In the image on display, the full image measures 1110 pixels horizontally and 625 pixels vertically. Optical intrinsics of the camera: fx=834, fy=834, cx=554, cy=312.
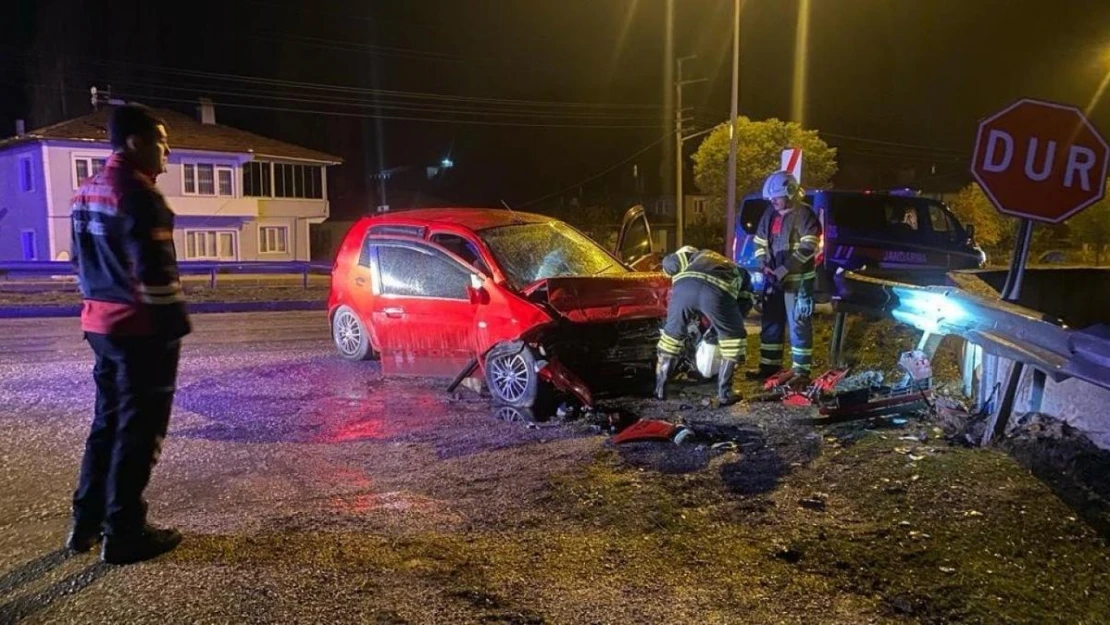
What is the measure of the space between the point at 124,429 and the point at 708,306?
412 cm

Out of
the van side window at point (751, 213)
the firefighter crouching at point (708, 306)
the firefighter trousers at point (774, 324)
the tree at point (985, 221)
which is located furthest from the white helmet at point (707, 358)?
the tree at point (985, 221)

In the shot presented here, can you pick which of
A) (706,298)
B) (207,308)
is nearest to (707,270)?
(706,298)

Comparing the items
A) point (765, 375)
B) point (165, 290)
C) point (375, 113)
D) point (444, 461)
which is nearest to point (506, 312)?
point (444, 461)

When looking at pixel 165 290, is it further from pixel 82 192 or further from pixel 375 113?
pixel 375 113

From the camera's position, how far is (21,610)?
3146mm

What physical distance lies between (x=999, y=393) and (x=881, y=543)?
1.89 metres

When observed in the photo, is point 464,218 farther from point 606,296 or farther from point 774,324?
point 774,324

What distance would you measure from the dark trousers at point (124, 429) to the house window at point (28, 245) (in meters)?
38.1

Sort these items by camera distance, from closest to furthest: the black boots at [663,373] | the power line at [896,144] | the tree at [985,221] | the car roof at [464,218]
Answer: the black boots at [663,373] → the car roof at [464,218] → the tree at [985,221] → the power line at [896,144]

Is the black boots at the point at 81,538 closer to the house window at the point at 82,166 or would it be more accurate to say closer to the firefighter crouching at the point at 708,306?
the firefighter crouching at the point at 708,306

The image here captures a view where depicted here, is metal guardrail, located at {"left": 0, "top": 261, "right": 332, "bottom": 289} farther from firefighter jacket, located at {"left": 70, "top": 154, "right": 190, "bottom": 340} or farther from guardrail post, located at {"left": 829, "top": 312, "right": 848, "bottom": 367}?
firefighter jacket, located at {"left": 70, "top": 154, "right": 190, "bottom": 340}

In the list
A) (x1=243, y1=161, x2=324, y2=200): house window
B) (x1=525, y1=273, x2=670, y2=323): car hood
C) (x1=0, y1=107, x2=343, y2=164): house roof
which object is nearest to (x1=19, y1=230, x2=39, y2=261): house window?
(x1=0, y1=107, x2=343, y2=164): house roof

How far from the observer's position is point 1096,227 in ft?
99.4

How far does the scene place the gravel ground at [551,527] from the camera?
319cm
